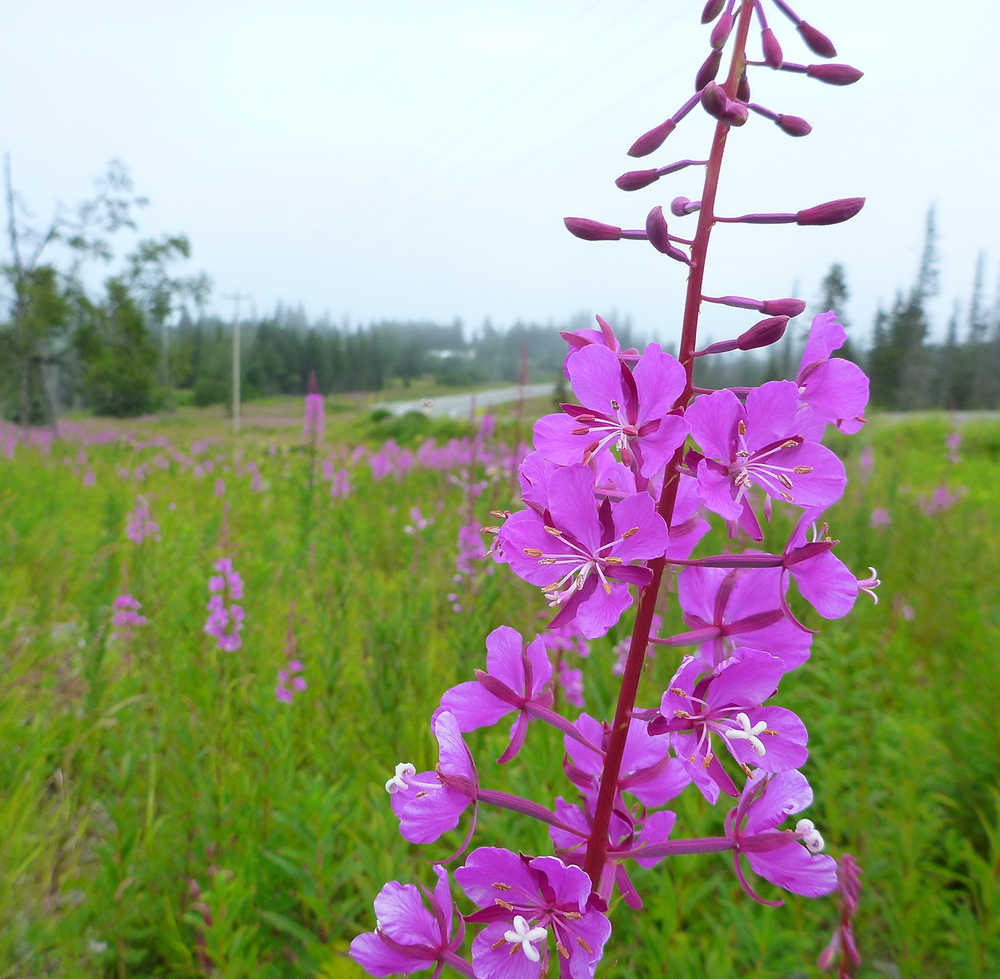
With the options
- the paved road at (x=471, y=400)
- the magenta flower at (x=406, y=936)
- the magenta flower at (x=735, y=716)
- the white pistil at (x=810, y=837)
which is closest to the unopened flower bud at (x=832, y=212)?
the magenta flower at (x=735, y=716)

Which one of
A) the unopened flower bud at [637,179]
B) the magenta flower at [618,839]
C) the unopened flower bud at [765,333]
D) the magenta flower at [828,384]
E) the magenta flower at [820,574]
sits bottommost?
the magenta flower at [618,839]

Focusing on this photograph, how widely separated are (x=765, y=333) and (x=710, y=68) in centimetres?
44

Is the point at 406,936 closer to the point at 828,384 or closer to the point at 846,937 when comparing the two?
the point at 846,937

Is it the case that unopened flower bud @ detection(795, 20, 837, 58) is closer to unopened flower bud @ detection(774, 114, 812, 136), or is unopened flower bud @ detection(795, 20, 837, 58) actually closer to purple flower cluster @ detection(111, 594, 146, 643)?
unopened flower bud @ detection(774, 114, 812, 136)

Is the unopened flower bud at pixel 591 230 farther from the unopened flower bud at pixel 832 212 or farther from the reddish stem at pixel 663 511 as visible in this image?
the unopened flower bud at pixel 832 212

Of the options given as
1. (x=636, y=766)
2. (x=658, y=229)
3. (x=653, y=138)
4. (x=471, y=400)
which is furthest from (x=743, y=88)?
(x=471, y=400)

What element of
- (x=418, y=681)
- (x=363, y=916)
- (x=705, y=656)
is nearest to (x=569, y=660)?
(x=418, y=681)

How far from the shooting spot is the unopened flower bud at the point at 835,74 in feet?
3.76

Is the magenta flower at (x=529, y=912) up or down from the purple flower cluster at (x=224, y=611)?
up

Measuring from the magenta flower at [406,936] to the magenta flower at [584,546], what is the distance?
44 centimetres

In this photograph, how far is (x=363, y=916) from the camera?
9.16 feet

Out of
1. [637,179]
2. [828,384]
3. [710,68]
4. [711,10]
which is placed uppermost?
[711,10]

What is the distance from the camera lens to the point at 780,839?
1.03 m

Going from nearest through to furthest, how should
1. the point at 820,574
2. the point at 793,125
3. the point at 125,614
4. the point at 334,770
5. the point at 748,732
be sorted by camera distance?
the point at 748,732, the point at 820,574, the point at 793,125, the point at 334,770, the point at 125,614
